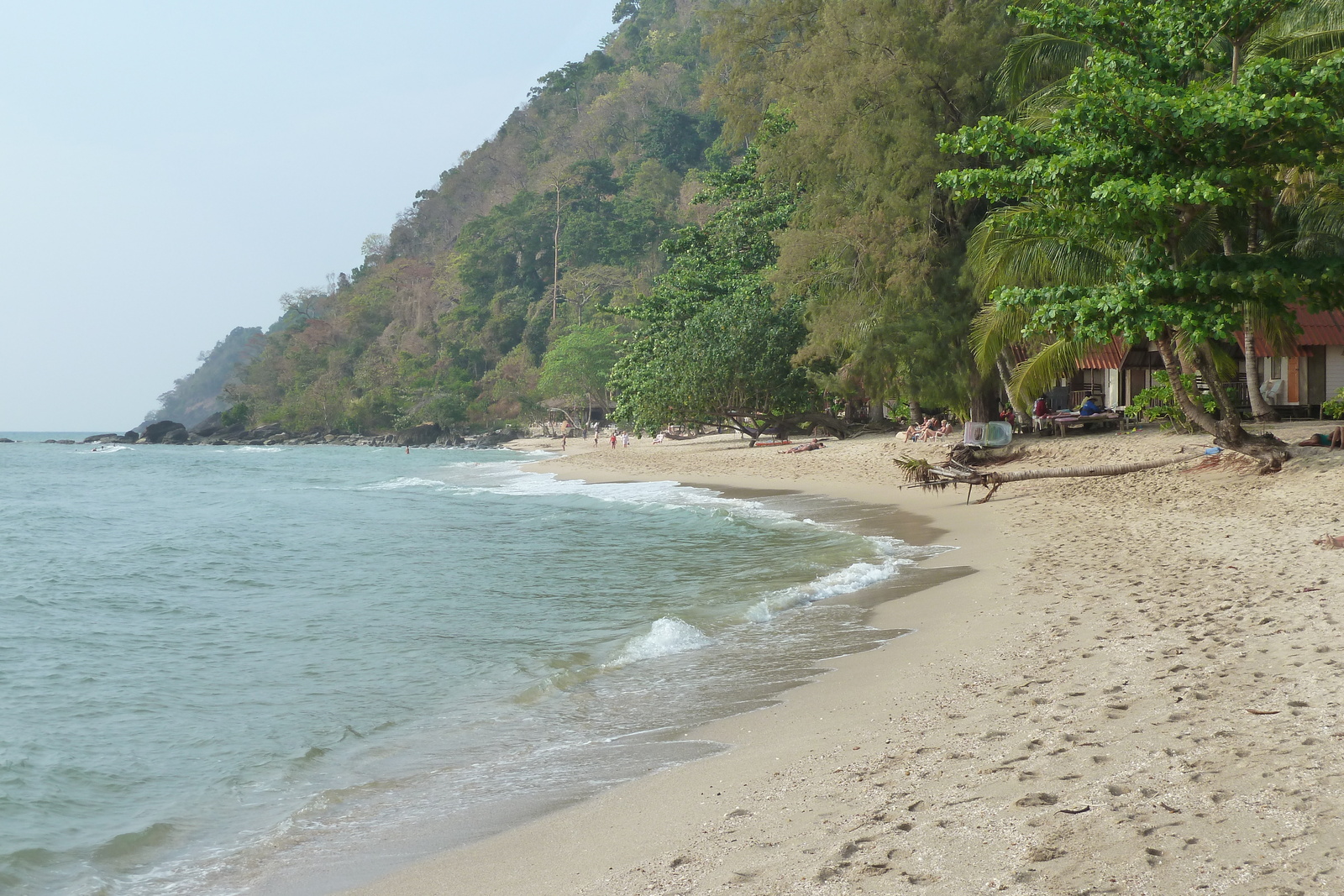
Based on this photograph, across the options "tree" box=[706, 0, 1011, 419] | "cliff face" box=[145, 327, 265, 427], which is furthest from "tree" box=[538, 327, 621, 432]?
"cliff face" box=[145, 327, 265, 427]

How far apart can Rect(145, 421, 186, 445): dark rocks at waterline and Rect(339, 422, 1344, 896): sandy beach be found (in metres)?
95.9

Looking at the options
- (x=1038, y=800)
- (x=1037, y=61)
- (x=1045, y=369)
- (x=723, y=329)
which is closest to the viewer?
(x=1038, y=800)

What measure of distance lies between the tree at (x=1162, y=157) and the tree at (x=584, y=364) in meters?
45.3

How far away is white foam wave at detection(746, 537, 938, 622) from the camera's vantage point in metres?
8.43

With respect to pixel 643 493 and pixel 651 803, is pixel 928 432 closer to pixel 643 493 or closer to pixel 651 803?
pixel 643 493

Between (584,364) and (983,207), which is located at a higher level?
(983,207)

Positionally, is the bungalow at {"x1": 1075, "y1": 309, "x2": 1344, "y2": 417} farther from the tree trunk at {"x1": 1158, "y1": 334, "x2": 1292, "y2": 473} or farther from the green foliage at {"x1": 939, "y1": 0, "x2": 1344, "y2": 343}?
the green foliage at {"x1": 939, "y1": 0, "x2": 1344, "y2": 343}

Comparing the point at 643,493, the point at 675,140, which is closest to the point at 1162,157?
the point at 643,493

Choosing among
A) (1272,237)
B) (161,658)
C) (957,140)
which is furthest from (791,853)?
(1272,237)

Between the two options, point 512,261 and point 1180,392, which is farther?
point 512,261

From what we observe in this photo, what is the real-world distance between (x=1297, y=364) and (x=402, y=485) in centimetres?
2358

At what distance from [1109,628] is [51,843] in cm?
576

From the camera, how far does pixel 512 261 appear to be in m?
80.3

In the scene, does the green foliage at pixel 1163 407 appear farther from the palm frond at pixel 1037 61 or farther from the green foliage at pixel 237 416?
the green foliage at pixel 237 416
